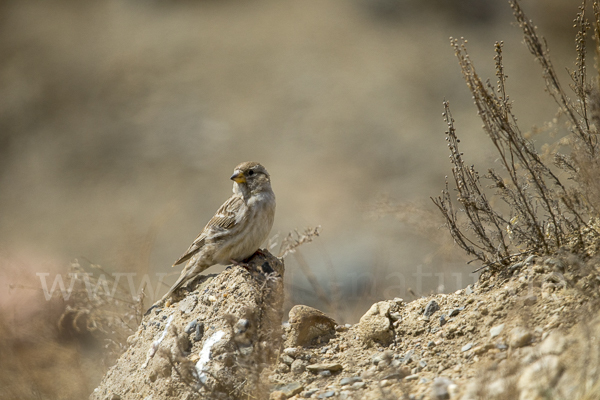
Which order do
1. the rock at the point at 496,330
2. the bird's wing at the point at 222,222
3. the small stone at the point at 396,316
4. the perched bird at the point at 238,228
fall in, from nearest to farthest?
the rock at the point at 496,330 → the small stone at the point at 396,316 → the perched bird at the point at 238,228 → the bird's wing at the point at 222,222

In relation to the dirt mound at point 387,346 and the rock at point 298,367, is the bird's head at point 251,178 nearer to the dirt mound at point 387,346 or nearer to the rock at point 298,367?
the dirt mound at point 387,346

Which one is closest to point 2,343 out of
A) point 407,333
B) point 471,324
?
point 407,333

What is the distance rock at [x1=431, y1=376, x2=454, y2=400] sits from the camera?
2.94 m

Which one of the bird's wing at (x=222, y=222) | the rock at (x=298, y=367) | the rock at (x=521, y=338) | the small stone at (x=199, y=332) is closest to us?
the rock at (x=521, y=338)

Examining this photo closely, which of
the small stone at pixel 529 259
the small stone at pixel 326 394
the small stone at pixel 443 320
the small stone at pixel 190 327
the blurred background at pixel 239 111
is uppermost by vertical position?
the blurred background at pixel 239 111

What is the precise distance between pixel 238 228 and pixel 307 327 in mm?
1141

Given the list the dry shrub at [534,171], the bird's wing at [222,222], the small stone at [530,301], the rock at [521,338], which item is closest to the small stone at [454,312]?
the dry shrub at [534,171]

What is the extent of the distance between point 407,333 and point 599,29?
2.14 metres

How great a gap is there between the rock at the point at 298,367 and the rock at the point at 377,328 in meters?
0.45

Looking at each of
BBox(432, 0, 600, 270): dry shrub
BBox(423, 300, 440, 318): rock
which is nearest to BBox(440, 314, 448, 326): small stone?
BBox(423, 300, 440, 318): rock

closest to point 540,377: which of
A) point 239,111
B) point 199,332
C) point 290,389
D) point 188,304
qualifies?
point 290,389

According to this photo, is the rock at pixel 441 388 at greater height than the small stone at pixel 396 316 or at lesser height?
lesser

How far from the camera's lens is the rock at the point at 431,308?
401 cm

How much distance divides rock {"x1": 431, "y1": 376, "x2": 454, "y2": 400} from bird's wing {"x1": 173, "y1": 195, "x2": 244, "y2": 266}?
2.36m
